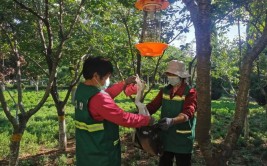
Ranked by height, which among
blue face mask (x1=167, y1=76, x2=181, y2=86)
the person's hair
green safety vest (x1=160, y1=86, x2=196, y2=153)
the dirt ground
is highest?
the person's hair

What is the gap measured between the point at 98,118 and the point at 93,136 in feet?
0.64

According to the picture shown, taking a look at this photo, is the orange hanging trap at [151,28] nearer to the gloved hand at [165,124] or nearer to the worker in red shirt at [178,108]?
the worker in red shirt at [178,108]

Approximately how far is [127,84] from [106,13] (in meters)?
3.97

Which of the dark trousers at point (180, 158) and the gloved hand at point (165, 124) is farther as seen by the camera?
the dark trousers at point (180, 158)

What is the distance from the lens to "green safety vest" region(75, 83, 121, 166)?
2.73 meters

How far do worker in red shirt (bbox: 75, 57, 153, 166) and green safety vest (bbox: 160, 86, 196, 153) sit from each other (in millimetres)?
664

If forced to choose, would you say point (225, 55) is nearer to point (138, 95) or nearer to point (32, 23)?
point (32, 23)

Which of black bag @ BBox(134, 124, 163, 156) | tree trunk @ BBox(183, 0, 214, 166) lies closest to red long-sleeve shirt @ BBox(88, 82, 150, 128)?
black bag @ BBox(134, 124, 163, 156)

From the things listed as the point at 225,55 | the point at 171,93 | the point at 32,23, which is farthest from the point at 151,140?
the point at 225,55

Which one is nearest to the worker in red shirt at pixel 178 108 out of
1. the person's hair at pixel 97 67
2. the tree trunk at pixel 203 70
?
the tree trunk at pixel 203 70

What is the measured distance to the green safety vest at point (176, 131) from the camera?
11.0 feet

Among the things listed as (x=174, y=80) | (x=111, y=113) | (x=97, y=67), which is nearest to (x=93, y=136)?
(x=111, y=113)

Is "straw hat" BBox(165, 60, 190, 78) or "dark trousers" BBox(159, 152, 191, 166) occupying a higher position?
"straw hat" BBox(165, 60, 190, 78)

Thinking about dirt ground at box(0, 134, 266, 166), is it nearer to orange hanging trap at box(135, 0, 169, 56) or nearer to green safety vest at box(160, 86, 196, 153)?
green safety vest at box(160, 86, 196, 153)
